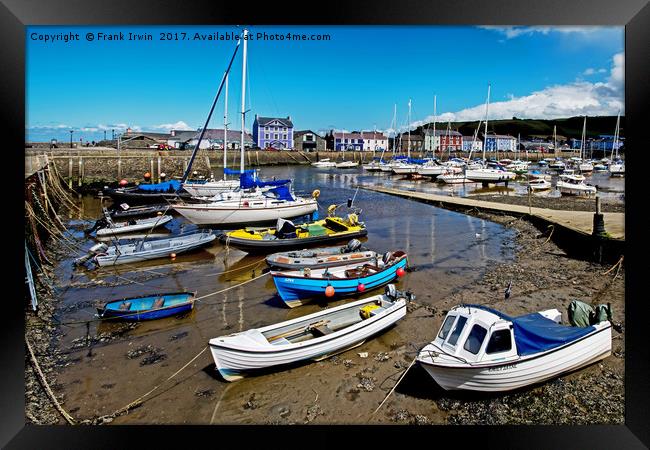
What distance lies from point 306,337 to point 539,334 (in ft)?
13.2

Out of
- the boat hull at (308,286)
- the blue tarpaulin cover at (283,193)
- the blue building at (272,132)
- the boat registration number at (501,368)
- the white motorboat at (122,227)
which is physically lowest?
the boat registration number at (501,368)

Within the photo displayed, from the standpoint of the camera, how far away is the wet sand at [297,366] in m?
6.22

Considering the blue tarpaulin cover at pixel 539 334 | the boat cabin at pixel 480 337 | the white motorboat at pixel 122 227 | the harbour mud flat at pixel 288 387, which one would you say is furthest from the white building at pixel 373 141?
the boat cabin at pixel 480 337

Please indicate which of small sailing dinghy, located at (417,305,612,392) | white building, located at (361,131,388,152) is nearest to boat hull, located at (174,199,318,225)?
small sailing dinghy, located at (417,305,612,392)

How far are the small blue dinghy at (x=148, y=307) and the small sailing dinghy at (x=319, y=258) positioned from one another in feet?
9.16

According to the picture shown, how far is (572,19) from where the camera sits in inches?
206

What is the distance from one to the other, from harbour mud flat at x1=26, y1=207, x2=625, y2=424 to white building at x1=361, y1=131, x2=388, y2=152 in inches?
3237

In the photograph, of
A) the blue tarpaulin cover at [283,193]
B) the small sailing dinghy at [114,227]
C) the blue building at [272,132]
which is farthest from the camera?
the blue building at [272,132]

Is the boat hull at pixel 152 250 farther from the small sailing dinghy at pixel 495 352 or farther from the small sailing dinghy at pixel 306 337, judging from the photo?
the small sailing dinghy at pixel 495 352

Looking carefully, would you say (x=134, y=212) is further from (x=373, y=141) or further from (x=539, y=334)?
(x=373, y=141)

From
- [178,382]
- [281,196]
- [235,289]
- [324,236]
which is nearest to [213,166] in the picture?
[281,196]

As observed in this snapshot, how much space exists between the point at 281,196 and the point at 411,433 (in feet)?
52.8

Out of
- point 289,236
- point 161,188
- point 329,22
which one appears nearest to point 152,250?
point 289,236
